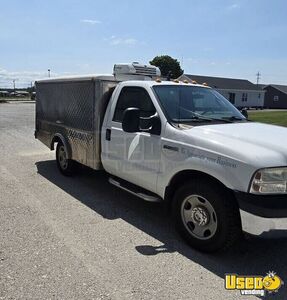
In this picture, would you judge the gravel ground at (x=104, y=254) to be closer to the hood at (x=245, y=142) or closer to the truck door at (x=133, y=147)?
the truck door at (x=133, y=147)

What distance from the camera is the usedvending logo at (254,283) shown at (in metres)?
3.40

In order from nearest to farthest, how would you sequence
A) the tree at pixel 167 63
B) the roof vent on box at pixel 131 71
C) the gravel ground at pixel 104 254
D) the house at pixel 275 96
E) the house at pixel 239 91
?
the gravel ground at pixel 104 254 < the roof vent on box at pixel 131 71 < the house at pixel 239 91 < the house at pixel 275 96 < the tree at pixel 167 63

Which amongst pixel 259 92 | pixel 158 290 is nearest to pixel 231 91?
pixel 259 92

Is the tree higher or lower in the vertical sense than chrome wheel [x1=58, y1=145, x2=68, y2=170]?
higher

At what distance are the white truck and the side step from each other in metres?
0.02

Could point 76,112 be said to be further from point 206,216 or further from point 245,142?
point 245,142

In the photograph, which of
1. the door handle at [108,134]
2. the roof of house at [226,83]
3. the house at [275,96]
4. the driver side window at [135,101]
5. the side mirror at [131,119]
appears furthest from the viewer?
the house at [275,96]

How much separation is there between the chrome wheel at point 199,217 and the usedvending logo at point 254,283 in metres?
0.56

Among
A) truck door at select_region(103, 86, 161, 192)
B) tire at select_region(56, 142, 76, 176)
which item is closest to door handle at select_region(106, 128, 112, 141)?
truck door at select_region(103, 86, 161, 192)

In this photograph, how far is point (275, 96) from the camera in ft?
214

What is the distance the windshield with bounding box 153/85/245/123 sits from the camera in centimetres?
467

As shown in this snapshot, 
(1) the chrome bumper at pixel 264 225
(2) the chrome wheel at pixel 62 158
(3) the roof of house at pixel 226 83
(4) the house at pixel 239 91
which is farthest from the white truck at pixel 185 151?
(4) the house at pixel 239 91

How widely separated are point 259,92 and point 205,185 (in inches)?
2341

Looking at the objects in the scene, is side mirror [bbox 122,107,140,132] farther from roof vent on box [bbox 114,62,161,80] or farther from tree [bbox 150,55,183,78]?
tree [bbox 150,55,183,78]
